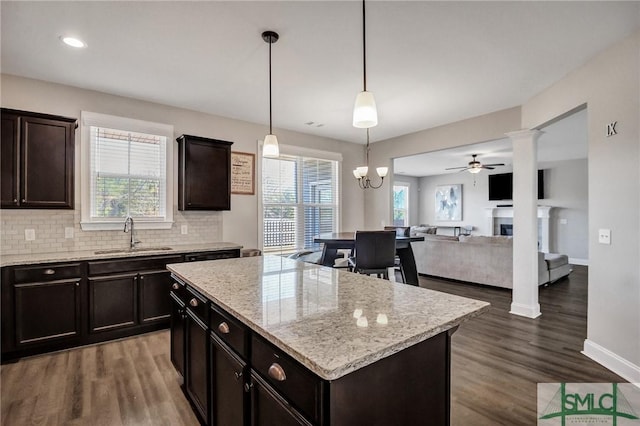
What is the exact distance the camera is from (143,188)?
3854 millimetres

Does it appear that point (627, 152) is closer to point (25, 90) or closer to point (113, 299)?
point (113, 299)

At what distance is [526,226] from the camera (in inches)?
155

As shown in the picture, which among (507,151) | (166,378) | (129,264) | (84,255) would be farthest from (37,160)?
(507,151)

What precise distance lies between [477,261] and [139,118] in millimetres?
5605

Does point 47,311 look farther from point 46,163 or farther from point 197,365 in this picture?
point 197,365

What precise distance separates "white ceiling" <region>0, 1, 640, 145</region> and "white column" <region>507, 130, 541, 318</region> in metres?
0.60

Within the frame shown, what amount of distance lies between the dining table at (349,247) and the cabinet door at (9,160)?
3004mm

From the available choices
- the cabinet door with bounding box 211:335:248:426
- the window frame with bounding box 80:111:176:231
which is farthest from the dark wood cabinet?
the window frame with bounding box 80:111:176:231

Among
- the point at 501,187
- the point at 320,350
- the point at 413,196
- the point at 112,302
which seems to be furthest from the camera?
the point at 413,196

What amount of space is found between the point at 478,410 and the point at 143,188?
157 inches

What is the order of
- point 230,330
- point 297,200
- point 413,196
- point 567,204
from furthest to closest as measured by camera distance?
point 413,196, point 567,204, point 297,200, point 230,330

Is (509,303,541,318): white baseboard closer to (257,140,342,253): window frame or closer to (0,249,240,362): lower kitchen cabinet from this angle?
(257,140,342,253): window frame

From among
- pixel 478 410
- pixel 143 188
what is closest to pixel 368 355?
pixel 478 410

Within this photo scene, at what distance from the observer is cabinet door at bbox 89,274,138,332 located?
308cm
